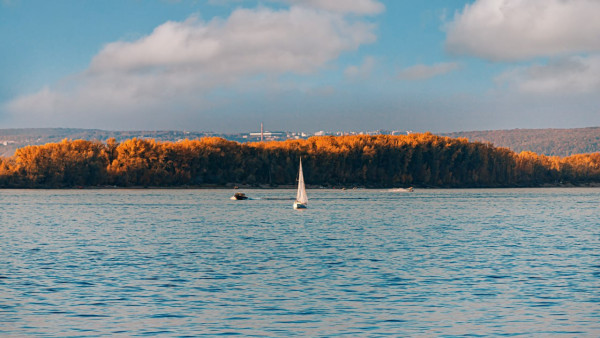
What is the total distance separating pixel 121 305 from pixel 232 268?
1185 cm

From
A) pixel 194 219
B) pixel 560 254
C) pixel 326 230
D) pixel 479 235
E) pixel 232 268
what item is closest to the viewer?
pixel 232 268

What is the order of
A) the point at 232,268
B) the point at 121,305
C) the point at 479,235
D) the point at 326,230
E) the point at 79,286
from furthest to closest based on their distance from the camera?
the point at 326,230 → the point at 479,235 → the point at 232,268 → the point at 79,286 → the point at 121,305

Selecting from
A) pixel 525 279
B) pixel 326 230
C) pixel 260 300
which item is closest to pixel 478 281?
pixel 525 279

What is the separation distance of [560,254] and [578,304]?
20.0 metres

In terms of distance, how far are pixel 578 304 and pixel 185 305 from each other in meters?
13.7

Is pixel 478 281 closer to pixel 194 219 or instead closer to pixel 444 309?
pixel 444 309

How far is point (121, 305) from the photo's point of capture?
2769 cm

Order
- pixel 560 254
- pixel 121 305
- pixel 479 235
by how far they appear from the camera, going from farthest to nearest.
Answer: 1. pixel 479 235
2. pixel 560 254
3. pixel 121 305

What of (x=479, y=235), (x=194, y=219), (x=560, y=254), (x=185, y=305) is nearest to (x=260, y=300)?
(x=185, y=305)

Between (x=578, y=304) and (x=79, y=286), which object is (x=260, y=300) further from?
(x=578, y=304)

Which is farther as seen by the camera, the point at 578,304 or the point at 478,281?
the point at 478,281

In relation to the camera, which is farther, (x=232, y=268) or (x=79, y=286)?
(x=232, y=268)

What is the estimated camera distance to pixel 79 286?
32.3 metres

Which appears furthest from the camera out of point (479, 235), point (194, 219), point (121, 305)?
point (194, 219)
